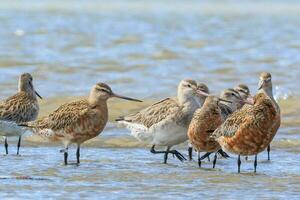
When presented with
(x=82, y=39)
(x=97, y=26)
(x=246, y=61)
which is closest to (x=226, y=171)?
(x=246, y=61)

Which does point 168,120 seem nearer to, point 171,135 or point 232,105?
point 171,135

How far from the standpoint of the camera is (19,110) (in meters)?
13.8

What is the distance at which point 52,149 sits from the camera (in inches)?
543

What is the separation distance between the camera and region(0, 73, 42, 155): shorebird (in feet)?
44.3

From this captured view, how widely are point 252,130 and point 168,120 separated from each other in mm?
1725

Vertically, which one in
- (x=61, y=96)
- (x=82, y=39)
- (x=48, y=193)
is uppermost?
(x=82, y=39)

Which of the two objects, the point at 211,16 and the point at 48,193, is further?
the point at 211,16

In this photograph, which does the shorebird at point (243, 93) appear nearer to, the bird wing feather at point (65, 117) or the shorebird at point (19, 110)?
the bird wing feather at point (65, 117)

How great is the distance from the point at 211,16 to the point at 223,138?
79.0 ft

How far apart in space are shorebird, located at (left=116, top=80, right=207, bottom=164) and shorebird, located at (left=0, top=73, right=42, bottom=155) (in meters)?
1.35

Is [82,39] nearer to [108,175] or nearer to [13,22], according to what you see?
[13,22]

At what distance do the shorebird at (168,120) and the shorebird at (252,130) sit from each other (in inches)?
45.3

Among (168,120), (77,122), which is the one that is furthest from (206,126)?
(77,122)

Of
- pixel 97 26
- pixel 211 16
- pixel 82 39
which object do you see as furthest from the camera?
pixel 211 16
